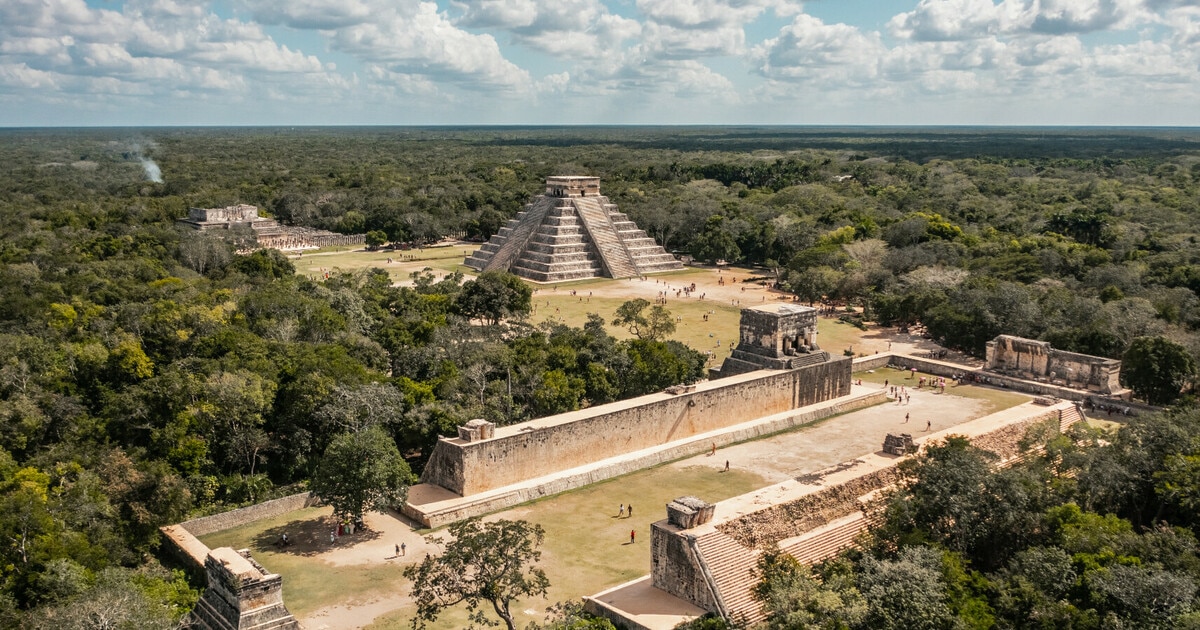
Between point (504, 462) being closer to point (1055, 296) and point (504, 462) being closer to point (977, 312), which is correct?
point (977, 312)

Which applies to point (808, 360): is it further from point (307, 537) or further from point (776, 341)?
point (307, 537)

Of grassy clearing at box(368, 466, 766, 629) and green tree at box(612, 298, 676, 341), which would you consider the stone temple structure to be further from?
grassy clearing at box(368, 466, 766, 629)

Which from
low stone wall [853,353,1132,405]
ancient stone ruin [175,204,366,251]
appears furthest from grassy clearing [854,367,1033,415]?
ancient stone ruin [175,204,366,251]

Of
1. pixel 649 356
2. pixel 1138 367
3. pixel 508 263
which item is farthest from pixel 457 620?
pixel 508 263

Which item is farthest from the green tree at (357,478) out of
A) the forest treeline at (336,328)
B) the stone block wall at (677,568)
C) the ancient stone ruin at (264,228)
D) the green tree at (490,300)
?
the ancient stone ruin at (264,228)

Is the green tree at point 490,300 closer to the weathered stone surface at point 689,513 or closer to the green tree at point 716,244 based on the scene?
the weathered stone surface at point 689,513

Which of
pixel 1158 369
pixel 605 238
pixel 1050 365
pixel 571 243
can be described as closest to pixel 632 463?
pixel 1158 369
